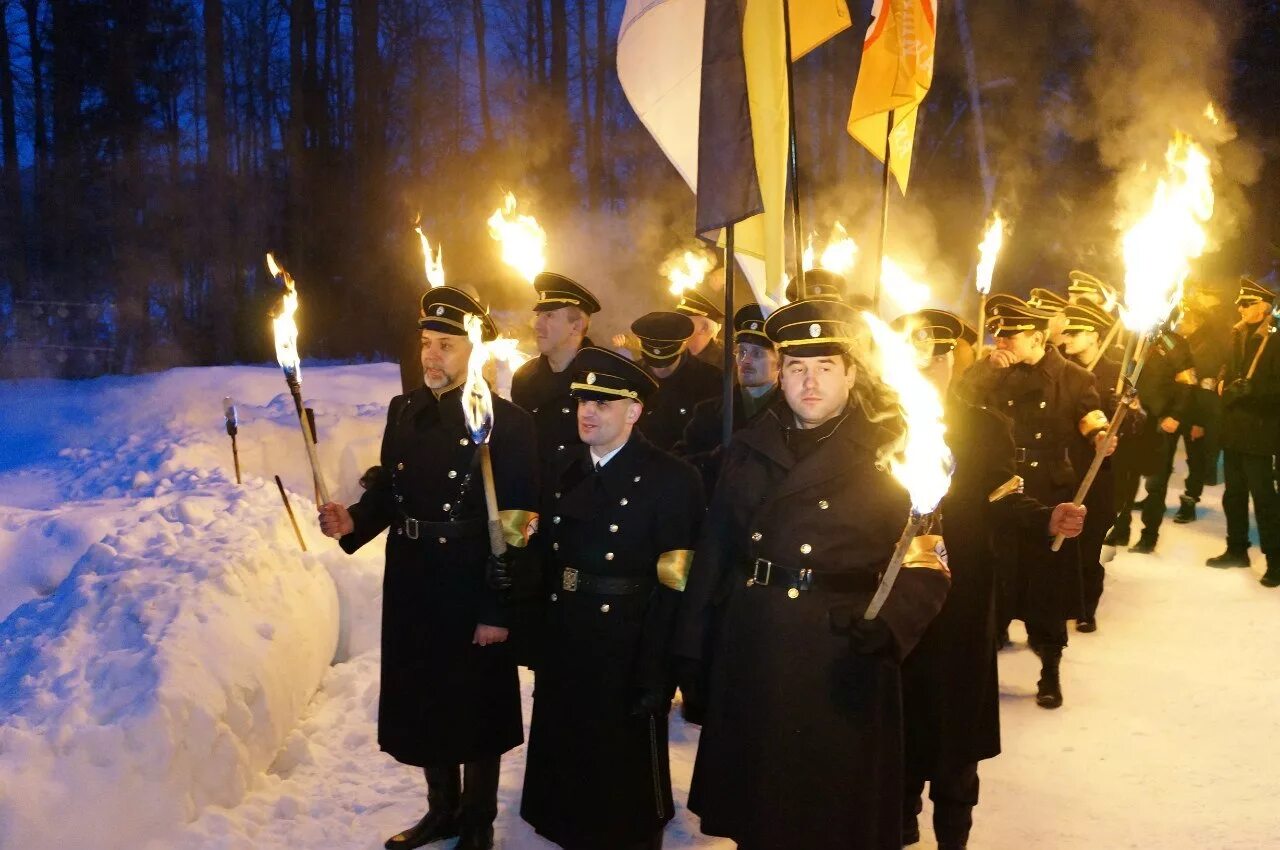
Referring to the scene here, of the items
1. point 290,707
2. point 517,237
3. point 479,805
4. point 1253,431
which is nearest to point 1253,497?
point 1253,431

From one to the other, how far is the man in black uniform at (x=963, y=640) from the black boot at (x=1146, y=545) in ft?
20.9

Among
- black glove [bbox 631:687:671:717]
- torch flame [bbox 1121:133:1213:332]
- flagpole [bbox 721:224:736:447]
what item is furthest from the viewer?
torch flame [bbox 1121:133:1213:332]

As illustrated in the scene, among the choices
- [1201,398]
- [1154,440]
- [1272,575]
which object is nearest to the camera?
[1272,575]

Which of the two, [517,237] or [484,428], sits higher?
[517,237]

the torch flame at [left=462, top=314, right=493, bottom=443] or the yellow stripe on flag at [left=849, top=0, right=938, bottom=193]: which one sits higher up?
the yellow stripe on flag at [left=849, top=0, right=938, bottom=193]

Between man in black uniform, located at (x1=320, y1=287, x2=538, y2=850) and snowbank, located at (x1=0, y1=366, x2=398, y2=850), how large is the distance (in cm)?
92

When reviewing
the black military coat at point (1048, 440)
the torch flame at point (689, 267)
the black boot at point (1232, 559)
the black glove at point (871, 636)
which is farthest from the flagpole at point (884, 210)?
the torch flame at point (689, 267)

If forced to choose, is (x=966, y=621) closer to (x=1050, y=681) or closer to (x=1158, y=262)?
(x=1158, y=262)

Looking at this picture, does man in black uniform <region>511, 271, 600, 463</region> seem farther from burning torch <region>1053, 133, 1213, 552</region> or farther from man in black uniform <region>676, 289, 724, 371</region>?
burning torch <region>1053, 133, 1213, 552</region>

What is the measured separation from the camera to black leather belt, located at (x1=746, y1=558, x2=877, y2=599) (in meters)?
2.98

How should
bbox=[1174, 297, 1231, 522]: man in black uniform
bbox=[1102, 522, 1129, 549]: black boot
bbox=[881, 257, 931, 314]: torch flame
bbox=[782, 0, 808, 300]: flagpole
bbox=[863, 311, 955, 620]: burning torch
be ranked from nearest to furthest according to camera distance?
A: bbox=[863, 311, 955, 620]: burning torch → bbox=[782, 0, 808, 300]: flagpole → bbox=[881, 257, 931, 314]: torch flame → bbox=[1102, 522, 1129, 549]: black boot → bbox=[1174, 297, 1231, 522]: man in black uniform

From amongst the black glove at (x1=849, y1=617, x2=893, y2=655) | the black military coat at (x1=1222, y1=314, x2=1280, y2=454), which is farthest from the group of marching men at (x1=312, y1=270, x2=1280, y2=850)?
the black military coat at (x1=1222, y1=314, x2=1280, y2=454)

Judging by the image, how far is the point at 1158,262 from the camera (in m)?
4.53

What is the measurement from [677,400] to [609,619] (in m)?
3.05
